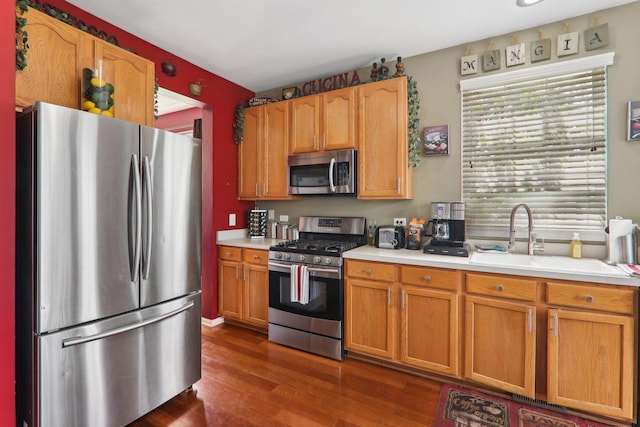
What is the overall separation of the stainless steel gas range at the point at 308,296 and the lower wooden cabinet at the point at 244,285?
0.17m

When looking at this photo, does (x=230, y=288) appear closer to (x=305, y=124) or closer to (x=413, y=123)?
(x=305, y=124)

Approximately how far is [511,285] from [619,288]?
52 centimetres

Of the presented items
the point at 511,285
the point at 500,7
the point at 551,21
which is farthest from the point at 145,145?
the point at 551,21

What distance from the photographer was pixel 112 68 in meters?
1.95

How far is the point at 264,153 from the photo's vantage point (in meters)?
3.45

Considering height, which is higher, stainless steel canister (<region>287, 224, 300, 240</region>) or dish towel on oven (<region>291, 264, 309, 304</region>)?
stainless steel canister (<region>287, 224, 300, 240</region>)

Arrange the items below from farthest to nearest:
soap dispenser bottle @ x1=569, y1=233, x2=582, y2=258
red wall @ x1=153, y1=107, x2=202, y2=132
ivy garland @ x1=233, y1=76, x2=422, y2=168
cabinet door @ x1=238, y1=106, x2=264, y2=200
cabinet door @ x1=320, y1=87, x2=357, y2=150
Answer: red wall @ x1=153, y1=107, x2=202, y2=132 → cabinet door @ x1=238, y1=106, x2=264, y2=200 → cabinet door @ x1=320, y1=87, x2=357, y2=150 → ivy garland @ x1=233, y1=76, x2=422, y2=168 → soap dispenser bottle @ x1=569, y1=233, x2=582, y2=258

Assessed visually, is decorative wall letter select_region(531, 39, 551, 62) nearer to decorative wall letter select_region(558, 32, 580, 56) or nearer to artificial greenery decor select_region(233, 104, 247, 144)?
decorative wall letter select_region(558, 32, 580, 56)

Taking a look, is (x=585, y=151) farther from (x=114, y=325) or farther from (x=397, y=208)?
(x=114, y=325)

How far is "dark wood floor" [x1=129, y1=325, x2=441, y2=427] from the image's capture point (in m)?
1.89

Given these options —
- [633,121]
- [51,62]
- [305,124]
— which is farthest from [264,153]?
[633,121]

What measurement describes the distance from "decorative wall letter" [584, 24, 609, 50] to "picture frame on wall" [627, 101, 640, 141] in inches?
19.2

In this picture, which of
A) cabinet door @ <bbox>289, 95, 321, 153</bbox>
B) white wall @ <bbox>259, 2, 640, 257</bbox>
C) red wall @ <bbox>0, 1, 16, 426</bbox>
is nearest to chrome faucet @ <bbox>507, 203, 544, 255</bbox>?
white wall @ <bbox>259, 2, 640, 257</bbox>

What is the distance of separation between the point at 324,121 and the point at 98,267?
2246mm
